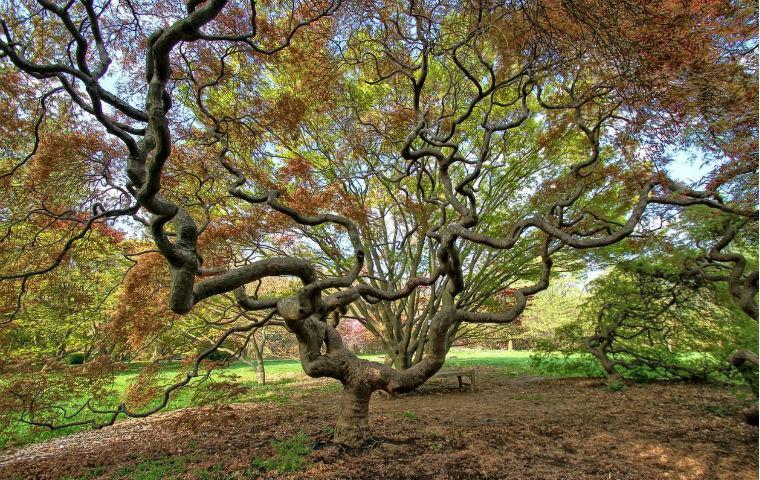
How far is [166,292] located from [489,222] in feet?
21.4

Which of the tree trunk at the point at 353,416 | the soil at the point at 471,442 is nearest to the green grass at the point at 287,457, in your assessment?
the soil at the point at 471,442

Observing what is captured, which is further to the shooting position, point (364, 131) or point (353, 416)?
point (364, 131)

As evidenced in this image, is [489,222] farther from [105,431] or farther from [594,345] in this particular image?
[105,431]

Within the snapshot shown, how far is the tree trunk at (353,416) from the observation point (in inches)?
151

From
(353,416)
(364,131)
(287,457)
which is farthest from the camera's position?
(364,131)

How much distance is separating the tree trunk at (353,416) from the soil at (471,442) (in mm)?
168

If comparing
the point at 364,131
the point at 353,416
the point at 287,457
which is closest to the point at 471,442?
the point at 353,416

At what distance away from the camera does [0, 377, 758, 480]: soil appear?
3182 millimetres

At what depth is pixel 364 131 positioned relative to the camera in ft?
24.1

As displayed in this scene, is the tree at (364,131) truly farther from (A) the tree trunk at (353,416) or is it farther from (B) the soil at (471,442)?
(B) the soil at (471,442)

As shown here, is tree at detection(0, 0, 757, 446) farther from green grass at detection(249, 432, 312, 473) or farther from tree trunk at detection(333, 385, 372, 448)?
green grass at detection(249, 432, 312, 473)

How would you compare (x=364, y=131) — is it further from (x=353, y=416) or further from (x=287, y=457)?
(x=287, y=457)

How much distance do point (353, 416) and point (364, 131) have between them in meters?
5.26

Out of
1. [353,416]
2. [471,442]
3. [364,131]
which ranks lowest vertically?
[471,442]
